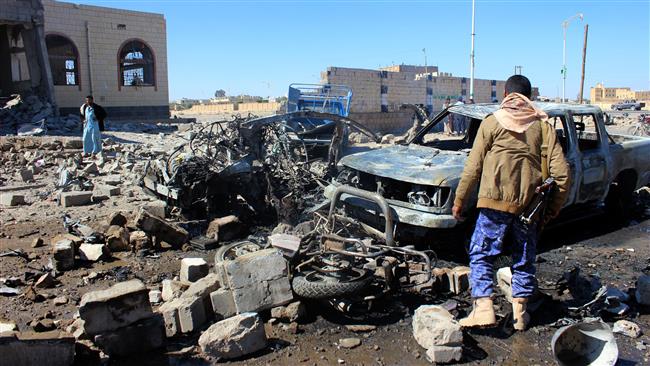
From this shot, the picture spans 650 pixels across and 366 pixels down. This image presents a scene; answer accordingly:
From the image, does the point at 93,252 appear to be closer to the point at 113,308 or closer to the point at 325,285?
the point at 113,308

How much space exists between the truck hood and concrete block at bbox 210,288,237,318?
206cm

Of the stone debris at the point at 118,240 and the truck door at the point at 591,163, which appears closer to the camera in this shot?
the stone debris at the point at 118,240

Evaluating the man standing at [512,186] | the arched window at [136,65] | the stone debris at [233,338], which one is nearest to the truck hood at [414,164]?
the man standing at [512,186]

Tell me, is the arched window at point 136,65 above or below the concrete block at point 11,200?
above

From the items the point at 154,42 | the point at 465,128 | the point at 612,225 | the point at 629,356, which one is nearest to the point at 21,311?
the point at 629,356

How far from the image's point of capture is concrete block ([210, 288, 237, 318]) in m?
3.88

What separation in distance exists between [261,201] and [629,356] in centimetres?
436

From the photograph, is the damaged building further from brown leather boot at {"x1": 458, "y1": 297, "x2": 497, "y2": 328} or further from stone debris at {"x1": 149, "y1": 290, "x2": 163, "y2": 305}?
brown leather boot at {"x1": 458, "y1": 297, "x2": 497, "y2": 328}

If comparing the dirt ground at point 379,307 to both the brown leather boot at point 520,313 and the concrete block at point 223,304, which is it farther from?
the concrete block at point 223,304

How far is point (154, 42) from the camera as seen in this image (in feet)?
80.5

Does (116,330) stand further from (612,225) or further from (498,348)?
(612,225)

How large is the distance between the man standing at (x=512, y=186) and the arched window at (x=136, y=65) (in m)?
23.0

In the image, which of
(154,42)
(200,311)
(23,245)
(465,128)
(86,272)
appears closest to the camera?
(200,311)

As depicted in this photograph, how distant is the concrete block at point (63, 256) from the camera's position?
5.18 m
